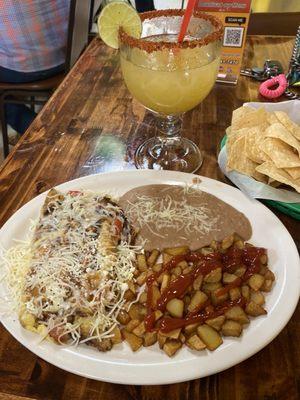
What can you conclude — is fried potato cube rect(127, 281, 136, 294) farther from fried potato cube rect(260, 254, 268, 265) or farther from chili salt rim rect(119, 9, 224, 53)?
chili salt rim rect(119, 9, 224, 53)

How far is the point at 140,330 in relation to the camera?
2.73ft

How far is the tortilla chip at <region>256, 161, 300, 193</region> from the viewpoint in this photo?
1.08 m

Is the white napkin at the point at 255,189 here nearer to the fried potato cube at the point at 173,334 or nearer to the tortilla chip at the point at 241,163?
the tortilla chip at the point at 241,163

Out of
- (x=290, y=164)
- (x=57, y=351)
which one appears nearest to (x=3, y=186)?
(x=57, y=351)

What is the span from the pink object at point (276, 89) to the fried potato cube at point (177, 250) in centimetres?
95

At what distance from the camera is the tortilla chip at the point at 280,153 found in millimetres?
1104

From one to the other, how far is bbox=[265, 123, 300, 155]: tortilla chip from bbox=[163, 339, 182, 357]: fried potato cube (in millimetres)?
676

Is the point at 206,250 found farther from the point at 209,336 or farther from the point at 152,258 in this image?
the point at 209,336

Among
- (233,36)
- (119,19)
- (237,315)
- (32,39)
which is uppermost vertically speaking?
(119,19)

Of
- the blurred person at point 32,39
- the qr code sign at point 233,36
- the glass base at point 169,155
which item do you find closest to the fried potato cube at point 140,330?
the glass base at point 169,155

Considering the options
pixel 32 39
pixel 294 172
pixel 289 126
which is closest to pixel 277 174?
pixel 294 172

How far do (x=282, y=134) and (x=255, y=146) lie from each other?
0.28 feet

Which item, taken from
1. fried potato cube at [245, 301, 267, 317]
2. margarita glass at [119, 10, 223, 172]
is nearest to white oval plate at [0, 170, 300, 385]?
fried potato cube at [245, 301, 267, 317]

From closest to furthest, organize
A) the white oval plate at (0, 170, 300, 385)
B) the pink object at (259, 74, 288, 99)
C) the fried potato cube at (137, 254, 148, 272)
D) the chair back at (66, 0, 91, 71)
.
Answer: the white oval plate at (0, 170, 300, 385) → the fried potato cube at (137, 254, 148, 272) → the pink object at (259, 74, 288, 99) → the chair back at (66, 0, 91, 71)
